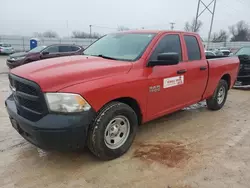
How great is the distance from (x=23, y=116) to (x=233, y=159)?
298 cm

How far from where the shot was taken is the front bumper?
279 centimetres

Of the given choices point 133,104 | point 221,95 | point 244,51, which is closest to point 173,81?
point 133,104

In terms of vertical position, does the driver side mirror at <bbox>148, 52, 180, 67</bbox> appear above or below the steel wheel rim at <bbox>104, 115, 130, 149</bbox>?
above

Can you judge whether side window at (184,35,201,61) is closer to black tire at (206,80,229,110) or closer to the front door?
the front door

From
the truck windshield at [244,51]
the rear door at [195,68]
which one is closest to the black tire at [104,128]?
the rear door at [195,68]

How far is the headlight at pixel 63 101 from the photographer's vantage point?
9.20 feet

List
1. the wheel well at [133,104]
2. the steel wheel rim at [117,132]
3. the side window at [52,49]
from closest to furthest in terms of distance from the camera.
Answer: the steel wheel rim at [117,132]
the wheel well at [133,104]
the side window at [52,49]

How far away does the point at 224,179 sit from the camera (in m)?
3.05

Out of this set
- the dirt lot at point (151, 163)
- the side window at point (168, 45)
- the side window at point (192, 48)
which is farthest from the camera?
the side window at point (192, 48)

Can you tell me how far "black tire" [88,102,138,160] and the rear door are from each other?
1656 millimetres

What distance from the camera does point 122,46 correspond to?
4145 mm

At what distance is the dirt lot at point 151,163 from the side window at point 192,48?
4.62 ft

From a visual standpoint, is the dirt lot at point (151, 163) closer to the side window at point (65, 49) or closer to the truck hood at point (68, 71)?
the truck hood at point (68, 71)

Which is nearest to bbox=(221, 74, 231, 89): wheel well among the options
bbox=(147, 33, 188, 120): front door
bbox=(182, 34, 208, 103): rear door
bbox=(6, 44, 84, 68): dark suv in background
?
bbox=(182, 34, 208, 103): rear door
